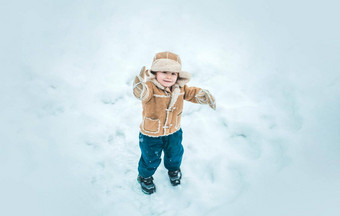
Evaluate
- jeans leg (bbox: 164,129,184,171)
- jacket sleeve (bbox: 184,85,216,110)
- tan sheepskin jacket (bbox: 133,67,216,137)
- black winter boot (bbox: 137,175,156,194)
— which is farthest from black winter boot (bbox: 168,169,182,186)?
jacket sleeve (bbox: 184,85,216,110)

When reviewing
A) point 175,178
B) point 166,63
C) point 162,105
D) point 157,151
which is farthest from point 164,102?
point 175,178

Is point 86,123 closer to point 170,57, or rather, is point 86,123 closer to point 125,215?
point 125,215

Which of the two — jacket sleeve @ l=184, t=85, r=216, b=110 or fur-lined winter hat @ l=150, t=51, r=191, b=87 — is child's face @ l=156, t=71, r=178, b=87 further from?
jacket sleeve @ l=184, t=85, r=216, b=110

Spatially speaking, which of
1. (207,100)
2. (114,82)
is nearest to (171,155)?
(207,100)

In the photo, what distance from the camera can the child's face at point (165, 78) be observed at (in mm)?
1861

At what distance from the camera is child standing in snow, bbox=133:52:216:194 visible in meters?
1.83

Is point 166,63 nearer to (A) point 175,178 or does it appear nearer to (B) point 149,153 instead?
(B) point 149,153

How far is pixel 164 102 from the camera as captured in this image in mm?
1929

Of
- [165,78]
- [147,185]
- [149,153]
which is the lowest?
[147,185]

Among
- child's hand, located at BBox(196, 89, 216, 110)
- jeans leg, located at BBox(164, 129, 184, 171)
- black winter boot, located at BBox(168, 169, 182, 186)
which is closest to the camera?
child's hand, located at BBox(196, 89, 216, 110)

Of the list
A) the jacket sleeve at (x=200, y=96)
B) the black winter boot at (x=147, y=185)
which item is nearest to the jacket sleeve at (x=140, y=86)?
the jacket sleeve at (x=200, y=96)

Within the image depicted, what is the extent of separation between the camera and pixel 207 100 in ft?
6.63

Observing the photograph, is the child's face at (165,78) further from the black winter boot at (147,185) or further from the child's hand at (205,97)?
the black winter boot at (147,185)

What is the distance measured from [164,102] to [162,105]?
28 mm
